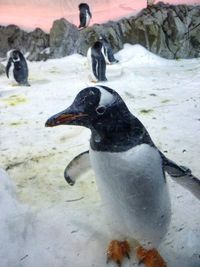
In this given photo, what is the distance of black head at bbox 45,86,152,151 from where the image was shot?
3.32 ft

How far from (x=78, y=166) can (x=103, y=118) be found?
0.97ft

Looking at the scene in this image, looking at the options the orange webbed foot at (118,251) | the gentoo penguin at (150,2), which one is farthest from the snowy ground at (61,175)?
the gentoo penguin at (150,2)

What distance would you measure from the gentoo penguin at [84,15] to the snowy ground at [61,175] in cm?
276

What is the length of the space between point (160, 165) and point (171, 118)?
4.86 ft

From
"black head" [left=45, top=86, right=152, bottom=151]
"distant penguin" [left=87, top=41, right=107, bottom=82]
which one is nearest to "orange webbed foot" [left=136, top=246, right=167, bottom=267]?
"black head" [left=45, top=86, right=152, bottom=151]

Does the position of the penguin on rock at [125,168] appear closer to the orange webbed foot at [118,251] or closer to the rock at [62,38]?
the orange webbed foot at [118,251]

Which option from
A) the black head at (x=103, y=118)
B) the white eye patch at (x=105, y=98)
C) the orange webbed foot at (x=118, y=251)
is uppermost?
the white eye patch at (x=105, y=98)

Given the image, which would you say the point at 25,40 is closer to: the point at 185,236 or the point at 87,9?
the point at 87,9

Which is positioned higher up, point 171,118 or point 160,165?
point 160,165

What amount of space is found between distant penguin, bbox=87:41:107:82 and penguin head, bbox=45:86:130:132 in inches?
119

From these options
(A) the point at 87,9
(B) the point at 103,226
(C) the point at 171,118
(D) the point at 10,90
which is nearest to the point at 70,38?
(A) the point at 87,9

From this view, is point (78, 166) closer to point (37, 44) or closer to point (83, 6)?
point (37, 44)

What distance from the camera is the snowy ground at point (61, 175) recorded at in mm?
1224

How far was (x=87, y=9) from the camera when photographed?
6379mm
